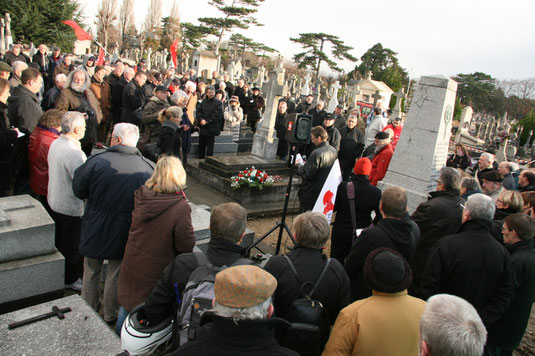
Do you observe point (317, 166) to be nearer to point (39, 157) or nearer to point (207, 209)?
point (207, 209)

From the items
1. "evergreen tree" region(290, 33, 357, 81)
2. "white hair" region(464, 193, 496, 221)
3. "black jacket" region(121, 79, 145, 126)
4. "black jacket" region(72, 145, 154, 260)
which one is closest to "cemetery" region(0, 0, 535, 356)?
"black jacket" region(72, 145, 154, 260)

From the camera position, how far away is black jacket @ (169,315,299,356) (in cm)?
137

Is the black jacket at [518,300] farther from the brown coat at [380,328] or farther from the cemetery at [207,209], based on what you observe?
the brown coat at [380,328]

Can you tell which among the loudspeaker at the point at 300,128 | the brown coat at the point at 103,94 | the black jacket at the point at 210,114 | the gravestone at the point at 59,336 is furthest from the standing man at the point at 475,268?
the brown coat at the point at 103,94

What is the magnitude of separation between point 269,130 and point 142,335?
26.7 feet

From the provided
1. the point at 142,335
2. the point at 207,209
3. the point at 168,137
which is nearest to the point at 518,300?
the point at 142,335

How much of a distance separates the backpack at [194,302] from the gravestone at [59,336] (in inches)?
19.9

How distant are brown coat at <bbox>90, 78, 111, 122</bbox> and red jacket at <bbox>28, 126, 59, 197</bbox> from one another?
4591 millimetres

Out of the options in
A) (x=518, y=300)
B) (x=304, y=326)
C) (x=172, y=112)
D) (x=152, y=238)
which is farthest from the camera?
(x=172, y=112)

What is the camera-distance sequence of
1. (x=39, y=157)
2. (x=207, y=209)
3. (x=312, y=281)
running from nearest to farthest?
(x=312, y=281) < (x=39, y=157) < (x=207, y=209)

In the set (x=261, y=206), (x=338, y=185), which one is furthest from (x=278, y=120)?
(x=338, y=185)

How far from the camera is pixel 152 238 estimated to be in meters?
2.70

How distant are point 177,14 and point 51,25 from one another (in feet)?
123

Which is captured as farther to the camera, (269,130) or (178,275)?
(269,130)
